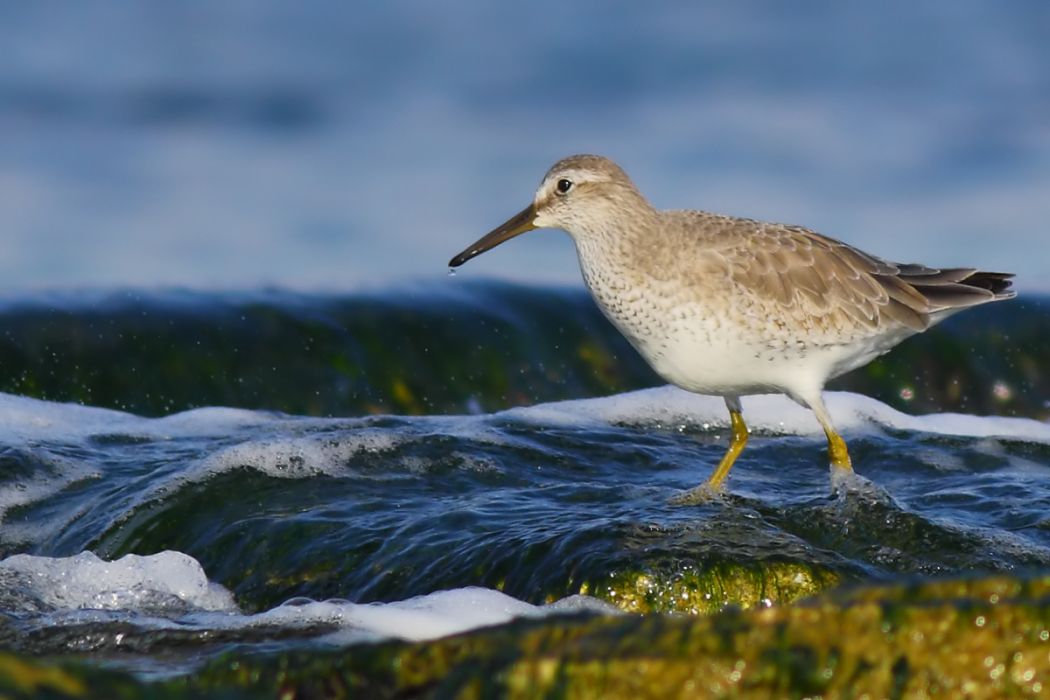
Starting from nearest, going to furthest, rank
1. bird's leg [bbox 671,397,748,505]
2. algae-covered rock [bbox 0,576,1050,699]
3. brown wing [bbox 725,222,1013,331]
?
algae-covered rock [bbox 0,576,1050,699], bird's leg [bbox 671,397,748,505], brown wing [bbox 725,222,1013,331]

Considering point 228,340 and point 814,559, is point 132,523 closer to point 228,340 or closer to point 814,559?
point 814,559

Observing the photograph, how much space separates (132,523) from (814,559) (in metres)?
2.98

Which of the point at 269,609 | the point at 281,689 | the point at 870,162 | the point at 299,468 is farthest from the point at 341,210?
the point at 281,689

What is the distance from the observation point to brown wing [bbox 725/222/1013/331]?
6711 mm

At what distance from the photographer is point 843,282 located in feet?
22.8

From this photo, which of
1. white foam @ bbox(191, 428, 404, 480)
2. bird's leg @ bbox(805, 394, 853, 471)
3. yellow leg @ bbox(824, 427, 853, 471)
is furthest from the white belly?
white foam @ bbox(191, 428, 404, 480)

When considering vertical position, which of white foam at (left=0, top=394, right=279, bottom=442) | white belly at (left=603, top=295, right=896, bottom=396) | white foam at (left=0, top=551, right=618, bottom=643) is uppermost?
white belly at (left=603, top=295, right=896, bottom=396)

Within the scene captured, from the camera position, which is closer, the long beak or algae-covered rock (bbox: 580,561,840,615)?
algae-covered rock (bbox: 580,561,840,615)

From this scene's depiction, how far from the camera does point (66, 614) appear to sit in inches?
209

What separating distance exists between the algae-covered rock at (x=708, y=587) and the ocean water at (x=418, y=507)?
17 millimetres

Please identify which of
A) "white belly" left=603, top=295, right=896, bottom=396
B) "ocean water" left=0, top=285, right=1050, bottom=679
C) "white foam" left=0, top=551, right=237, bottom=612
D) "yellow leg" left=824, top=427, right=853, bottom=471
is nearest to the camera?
"ocean water" left=0, top=285, right=1050, bottom=679

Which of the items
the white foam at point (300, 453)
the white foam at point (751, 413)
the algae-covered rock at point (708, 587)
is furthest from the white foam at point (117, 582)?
the white foam at point (751, 413)

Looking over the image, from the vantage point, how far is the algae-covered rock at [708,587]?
213 inches

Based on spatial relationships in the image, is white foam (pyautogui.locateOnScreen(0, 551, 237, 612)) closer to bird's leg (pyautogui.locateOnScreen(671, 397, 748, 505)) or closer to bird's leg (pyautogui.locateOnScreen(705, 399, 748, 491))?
bird's leg (pyautogui.locateOnScreen(671, 397, 748, 505))
